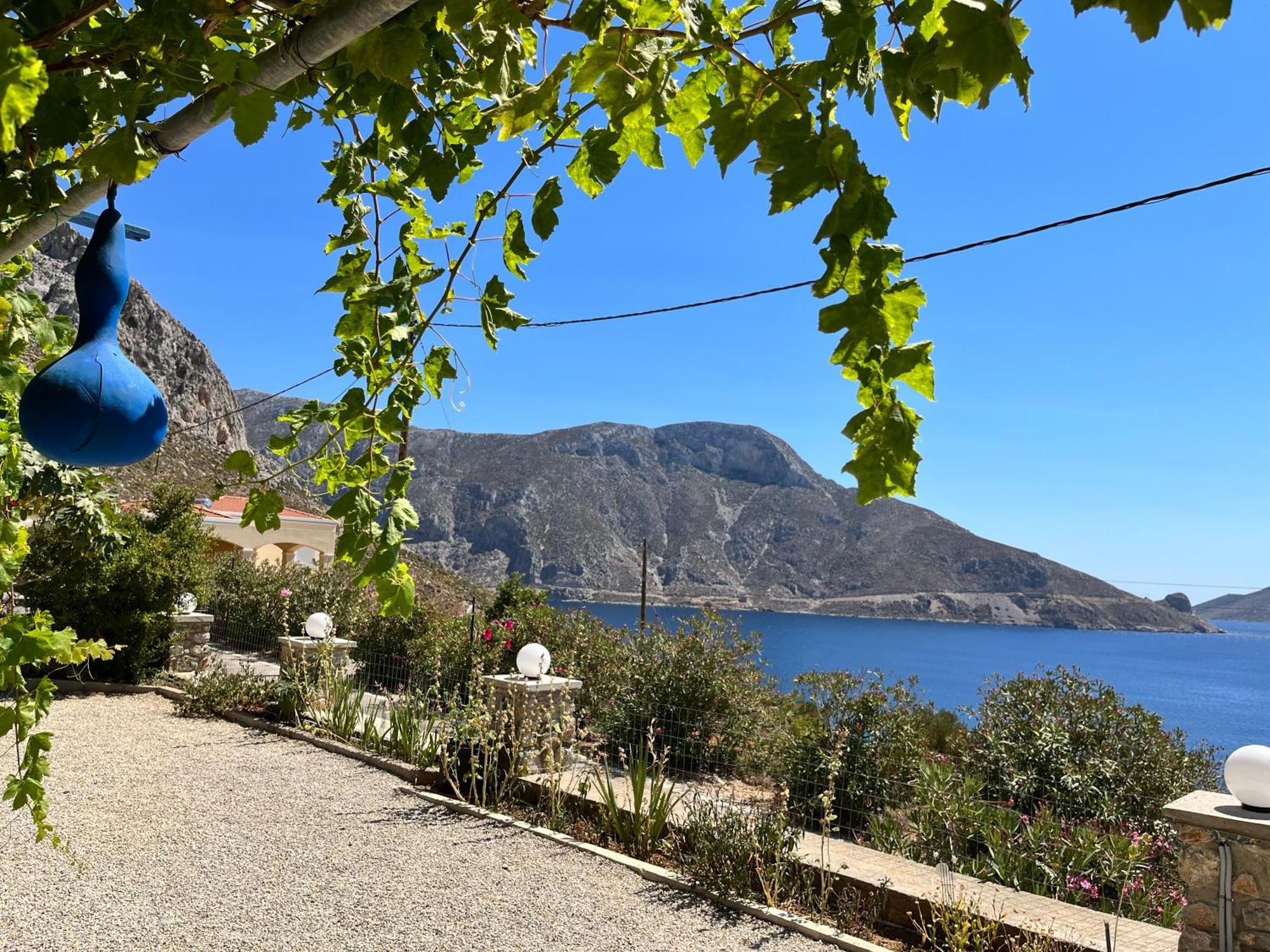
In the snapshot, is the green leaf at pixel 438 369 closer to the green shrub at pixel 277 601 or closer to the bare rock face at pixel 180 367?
the green shrub at pixel 277 601

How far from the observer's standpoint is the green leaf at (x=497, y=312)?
145 centimetres

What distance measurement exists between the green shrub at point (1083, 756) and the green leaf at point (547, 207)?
17.3ft

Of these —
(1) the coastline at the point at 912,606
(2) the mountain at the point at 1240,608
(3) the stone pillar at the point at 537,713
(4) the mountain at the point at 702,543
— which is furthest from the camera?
(2) the mountain at the point at 1240,608

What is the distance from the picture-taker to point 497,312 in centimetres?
146

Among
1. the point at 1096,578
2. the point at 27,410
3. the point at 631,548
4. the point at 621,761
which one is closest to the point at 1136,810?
the point at 621,761

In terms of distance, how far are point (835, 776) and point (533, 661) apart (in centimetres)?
232

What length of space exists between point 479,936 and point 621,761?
348 cm

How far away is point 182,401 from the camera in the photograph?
4153 cm

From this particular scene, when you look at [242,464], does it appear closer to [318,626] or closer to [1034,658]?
[318,626]

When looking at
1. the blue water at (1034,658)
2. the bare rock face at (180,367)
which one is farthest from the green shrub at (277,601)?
the bare rock face at (180,367)

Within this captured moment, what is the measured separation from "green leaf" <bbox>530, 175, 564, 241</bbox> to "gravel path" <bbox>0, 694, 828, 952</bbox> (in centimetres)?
325

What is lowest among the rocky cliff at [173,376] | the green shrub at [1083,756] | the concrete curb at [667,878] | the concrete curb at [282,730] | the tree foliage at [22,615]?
the concrete curb at [667,878]

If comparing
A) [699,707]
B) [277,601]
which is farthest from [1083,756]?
[277,601]

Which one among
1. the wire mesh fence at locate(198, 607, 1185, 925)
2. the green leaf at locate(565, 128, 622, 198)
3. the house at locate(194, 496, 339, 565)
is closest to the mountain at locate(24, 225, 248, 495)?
the house at locate(194, 496, 339, 565)
